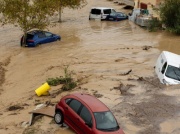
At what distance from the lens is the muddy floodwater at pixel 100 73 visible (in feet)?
43.3

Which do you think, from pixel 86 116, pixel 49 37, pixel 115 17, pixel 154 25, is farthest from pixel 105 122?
pixel 115 17

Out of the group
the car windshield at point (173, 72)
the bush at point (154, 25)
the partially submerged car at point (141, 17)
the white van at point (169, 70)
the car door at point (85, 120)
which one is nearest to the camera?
the car door at point (85, 120)

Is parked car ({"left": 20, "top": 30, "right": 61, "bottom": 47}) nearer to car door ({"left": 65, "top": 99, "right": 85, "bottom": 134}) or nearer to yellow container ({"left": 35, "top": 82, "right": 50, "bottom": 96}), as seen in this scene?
yellow container ({"left": 35, "top": 82, "right": 50, "bottom": 96})

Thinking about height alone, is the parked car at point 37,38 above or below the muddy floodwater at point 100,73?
above

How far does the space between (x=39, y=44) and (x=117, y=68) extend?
8.30 metres

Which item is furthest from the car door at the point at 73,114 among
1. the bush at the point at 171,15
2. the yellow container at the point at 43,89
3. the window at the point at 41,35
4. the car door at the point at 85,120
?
the bush at the point at 171,15

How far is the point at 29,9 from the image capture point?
26984 mm

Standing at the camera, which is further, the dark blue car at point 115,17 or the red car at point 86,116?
the dark blue car at point 115,17

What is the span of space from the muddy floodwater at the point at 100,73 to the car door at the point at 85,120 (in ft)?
2.97

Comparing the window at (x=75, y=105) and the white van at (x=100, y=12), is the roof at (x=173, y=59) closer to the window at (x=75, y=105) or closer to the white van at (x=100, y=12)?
the window at (x=75, y=105)

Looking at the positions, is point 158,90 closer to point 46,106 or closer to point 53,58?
point 46,106

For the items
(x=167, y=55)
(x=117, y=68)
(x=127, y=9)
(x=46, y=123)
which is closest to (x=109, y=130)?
(x=46, y=123)

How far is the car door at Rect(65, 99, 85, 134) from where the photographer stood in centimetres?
1159

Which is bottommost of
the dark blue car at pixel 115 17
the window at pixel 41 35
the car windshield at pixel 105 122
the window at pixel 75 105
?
the car windshield at pixel 105 122
